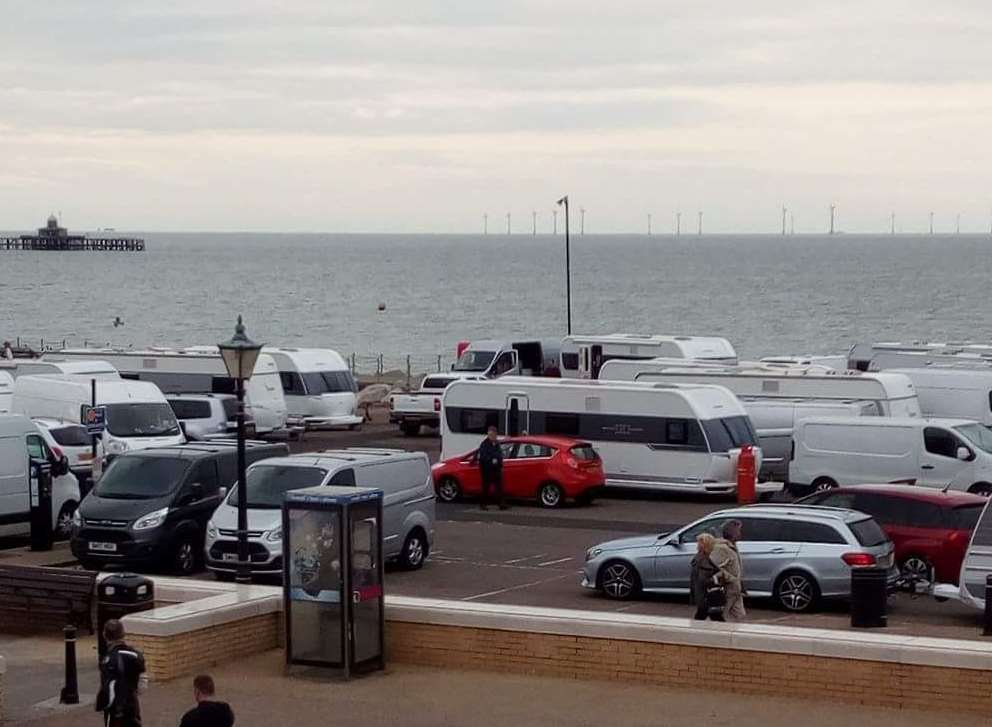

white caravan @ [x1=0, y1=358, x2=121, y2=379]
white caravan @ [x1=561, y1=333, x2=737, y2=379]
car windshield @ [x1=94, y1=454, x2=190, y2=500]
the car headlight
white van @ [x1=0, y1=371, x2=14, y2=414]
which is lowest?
the car headlight

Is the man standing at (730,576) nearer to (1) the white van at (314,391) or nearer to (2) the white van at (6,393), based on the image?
(2) the white van at (6,393)

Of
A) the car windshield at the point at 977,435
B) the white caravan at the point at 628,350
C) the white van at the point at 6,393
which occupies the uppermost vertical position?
the white caravan at the point at 628,350

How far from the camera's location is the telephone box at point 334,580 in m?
15.9

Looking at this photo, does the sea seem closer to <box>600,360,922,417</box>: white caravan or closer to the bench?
<box>600,360,922,417</box>: white caravan

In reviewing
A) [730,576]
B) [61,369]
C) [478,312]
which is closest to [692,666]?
[730,576]

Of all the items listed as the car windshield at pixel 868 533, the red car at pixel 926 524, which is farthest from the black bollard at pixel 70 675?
the red car at pixel 926 524

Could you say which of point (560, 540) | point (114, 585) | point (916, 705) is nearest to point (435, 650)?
point (114, 585)

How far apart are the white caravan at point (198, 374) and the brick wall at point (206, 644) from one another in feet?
78.5

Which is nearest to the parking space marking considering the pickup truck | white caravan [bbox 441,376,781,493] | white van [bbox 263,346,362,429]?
white caravan [bbox 441,376,781,493]

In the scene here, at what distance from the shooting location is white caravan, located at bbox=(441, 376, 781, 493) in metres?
32.8

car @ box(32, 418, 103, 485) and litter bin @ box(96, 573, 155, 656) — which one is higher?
car @ box(32, 418, 103, 485)

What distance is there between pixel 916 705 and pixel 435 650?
4.48m

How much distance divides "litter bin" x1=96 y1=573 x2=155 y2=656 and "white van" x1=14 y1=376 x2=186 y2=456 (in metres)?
15.3

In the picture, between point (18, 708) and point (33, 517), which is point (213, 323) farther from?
point (18, 708)
